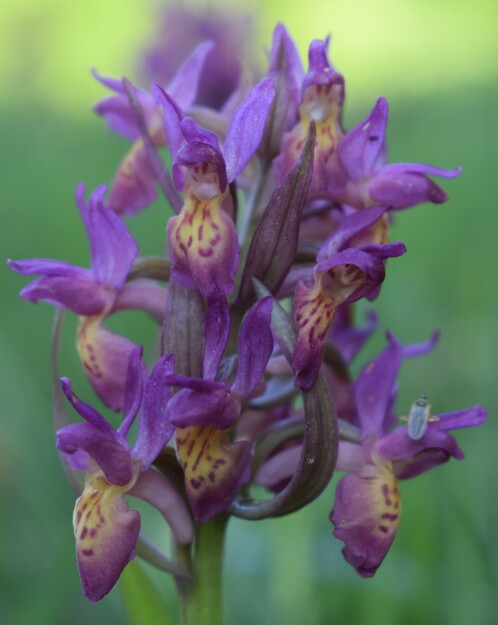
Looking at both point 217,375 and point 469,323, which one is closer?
point 217,375

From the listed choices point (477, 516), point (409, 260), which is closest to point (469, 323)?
point (477, 516)

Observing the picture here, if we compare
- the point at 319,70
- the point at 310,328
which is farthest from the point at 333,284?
the point at 319,70

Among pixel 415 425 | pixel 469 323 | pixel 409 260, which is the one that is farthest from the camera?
pixel 409 260

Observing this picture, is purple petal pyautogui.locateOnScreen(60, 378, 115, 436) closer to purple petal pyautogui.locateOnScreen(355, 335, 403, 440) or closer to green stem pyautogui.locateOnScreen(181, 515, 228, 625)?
green stem pyautogui.locateOnScreen(181, 515, 228, 625)

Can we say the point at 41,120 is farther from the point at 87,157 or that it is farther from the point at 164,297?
the point at 164,297

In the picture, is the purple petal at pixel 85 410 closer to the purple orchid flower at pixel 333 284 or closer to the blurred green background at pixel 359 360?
the purple orchid flower at pixel 333 284

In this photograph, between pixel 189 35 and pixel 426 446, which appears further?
pixel 189 35

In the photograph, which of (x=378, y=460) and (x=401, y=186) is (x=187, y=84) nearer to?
(x=401, y=186)

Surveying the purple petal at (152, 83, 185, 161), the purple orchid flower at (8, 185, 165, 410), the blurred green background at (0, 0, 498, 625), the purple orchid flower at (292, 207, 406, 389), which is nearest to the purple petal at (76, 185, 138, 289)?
the purple orchid flower at (8, 185, 165, 410)
